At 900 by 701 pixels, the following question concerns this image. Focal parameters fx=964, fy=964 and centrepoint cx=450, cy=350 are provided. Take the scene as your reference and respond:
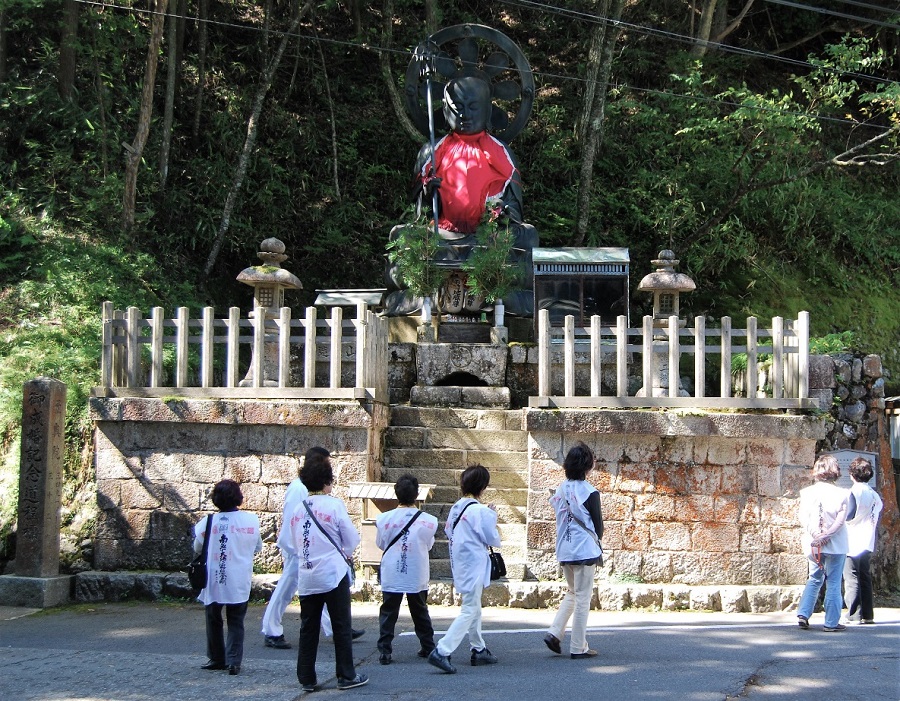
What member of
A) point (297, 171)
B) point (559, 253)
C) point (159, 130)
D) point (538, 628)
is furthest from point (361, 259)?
point (538, 628)

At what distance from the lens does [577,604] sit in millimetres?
6637

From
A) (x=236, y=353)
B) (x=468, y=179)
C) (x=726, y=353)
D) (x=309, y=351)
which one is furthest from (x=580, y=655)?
(x=468, y=179)

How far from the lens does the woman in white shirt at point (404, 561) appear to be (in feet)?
21.3

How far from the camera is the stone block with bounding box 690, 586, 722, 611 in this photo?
29.1 feet

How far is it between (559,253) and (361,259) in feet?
18.5

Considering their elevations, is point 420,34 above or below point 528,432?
above

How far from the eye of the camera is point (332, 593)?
580 centimetres

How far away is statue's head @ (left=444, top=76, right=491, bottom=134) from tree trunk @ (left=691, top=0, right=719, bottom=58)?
6.16 m

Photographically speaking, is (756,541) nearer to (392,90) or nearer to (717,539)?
(717,539)

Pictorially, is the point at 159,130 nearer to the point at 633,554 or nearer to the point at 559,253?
the point at 559,253

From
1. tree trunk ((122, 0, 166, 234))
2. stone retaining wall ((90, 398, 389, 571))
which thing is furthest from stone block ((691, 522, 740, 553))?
tree trunk ((122, 0, 166, 234))

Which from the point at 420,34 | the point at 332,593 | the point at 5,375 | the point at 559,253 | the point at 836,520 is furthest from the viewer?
the point at 420,34

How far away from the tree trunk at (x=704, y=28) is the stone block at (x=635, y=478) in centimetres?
1169

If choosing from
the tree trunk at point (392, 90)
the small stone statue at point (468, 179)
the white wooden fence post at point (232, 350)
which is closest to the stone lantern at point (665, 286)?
the small stone statue at point (468, 179)
